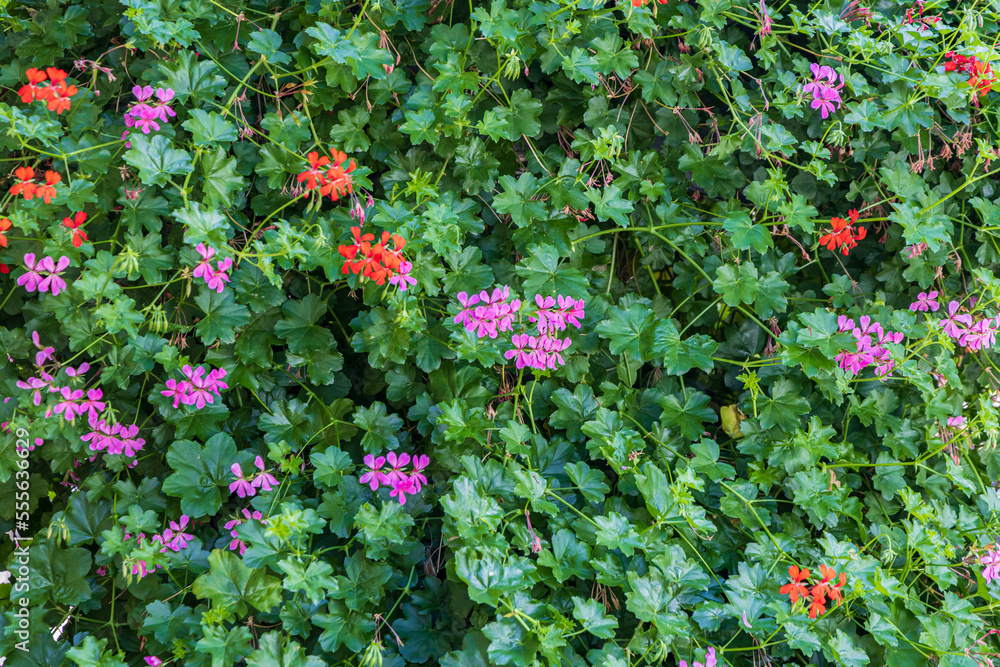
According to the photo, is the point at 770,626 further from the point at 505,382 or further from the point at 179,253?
the point at 179,253

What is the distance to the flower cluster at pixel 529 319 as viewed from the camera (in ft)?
5.50

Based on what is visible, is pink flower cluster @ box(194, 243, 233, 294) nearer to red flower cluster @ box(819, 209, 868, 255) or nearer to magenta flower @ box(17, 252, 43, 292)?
magenta flower @ box(17, 252, 43, 292)

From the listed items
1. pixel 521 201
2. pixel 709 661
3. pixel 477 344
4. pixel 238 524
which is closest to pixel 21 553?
pixel 238 524

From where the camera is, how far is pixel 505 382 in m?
1.83

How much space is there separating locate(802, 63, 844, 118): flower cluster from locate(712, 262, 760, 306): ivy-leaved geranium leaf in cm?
52

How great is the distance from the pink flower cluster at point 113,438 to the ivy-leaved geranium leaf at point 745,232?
1.64 m

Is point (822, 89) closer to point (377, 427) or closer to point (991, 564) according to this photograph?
point (991, 564)

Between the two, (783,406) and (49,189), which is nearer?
(49,189)

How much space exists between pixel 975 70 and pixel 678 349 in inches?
49.1

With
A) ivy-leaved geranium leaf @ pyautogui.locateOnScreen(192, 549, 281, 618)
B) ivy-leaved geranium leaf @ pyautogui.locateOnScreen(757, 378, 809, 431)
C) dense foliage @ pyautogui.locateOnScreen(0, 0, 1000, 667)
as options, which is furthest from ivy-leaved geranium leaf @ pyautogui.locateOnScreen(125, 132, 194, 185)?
ivy-leaved geranium leaf @ pyautogui.locateOnScreen(757, 378, 809, 431)

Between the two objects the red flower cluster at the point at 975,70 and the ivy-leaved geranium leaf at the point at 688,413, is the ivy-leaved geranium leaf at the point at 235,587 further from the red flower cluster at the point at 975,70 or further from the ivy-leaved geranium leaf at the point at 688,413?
the red flower cluster at the point at 975,70

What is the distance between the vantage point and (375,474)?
1.69 meters

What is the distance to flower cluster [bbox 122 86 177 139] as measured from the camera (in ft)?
5.57

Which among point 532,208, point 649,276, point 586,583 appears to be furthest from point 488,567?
point 649,276
